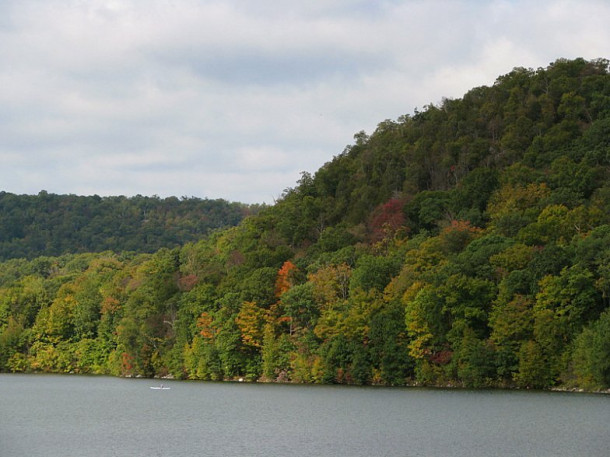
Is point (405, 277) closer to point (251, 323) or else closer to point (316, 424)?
point (251, 323)

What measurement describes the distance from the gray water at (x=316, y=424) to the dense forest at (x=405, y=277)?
698cm

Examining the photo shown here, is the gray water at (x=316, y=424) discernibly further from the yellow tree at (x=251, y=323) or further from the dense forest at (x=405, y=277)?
the yellow tree at (x=251, y=323)

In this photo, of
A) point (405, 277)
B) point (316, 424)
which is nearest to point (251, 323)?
point (405, 277)

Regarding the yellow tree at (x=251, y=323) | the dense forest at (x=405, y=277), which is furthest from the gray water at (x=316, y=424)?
the yellow tree at (x=251, y=323)

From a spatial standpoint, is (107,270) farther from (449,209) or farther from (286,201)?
(449,209)

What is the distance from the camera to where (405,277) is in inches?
3981

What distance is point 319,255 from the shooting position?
409 feet

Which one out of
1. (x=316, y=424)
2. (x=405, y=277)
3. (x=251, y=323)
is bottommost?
(x=316, y=424)

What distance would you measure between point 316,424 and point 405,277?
137 feet

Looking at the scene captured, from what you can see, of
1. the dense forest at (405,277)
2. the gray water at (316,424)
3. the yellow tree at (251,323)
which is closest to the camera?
the gray water at (316,424)

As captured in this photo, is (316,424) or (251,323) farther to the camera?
(251,323)

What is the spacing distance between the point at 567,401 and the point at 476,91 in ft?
296

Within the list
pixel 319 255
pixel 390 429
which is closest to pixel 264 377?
pixel 319 255

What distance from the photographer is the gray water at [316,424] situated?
49.5 m
